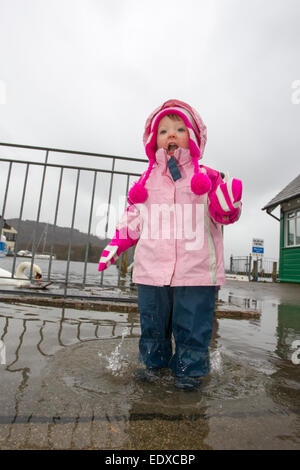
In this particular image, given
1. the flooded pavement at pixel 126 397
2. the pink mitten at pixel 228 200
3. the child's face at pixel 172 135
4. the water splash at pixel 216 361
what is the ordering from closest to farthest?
the flooded pavement at pixel 126 397
the pink mitten at pixel 228 200
the water splash at pixel 216 361
the child's face at pixel 172 135

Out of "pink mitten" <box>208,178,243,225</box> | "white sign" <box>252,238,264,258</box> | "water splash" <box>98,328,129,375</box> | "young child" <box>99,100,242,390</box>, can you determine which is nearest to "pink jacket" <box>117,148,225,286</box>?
"young child" <box>99,100,242,390</box>

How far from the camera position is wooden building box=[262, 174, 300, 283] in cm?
1201

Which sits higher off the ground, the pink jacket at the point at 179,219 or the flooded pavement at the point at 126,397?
the pink jacket at the point at 179,219

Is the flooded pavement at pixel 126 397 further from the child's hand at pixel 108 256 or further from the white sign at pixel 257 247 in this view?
the white sign at pixel 257 247

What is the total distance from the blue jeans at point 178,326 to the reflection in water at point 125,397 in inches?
3.6

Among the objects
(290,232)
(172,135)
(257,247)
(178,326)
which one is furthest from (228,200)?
(257,247)

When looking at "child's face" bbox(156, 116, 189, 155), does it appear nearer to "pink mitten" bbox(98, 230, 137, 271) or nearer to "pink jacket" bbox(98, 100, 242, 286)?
"pink jacket" bbox(98, 100, 242, 286)

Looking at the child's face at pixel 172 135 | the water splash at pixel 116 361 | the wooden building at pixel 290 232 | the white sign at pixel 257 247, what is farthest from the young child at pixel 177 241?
the white sign at pixel 257 247

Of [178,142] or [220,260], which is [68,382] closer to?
[220,260]

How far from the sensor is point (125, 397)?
1.16 meters

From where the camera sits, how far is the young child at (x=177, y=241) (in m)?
1.47

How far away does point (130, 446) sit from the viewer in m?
0.82

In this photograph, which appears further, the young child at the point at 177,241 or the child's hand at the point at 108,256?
the child's hand at the point at 108,256
